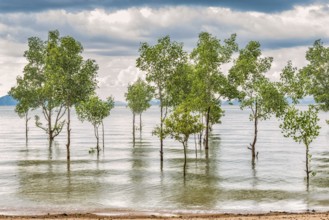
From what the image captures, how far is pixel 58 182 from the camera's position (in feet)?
195

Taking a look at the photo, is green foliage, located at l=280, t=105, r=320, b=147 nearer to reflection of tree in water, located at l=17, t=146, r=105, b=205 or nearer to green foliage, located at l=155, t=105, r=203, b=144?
green foliage, located at l=155, t=105, r=203, b=144

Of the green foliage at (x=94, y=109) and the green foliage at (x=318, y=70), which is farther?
the green foliage at (x=318, y=70)

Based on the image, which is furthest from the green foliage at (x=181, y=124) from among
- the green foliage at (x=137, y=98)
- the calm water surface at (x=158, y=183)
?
the green foliage at (x=137, y=98)

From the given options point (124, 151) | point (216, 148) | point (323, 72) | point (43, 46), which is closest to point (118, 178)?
point (124, 151)

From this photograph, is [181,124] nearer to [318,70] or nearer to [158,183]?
[158,183]

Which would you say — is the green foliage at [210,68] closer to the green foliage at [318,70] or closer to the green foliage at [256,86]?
the green foliage at [256,86]

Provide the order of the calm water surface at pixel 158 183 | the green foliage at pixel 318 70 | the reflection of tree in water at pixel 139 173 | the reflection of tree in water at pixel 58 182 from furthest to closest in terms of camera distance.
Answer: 1. the green foliage at pixel 318 70
2. the reflection of tree in water at pixel 139 173
3. the reflection of tree in water at pixel 58 182
4. the calm water surface at pixel 158 183

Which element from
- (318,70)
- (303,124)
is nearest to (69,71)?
(303,124)

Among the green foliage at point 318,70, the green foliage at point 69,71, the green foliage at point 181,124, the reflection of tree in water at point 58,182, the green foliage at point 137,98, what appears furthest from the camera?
the green foliage at point 137,98

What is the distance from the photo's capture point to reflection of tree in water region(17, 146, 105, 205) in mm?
49044

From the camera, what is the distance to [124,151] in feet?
330

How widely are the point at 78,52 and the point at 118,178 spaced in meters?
24.5

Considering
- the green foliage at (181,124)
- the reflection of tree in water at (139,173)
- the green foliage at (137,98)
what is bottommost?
the reflection of tree in water at (139,173)

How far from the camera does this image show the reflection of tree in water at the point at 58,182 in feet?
161
